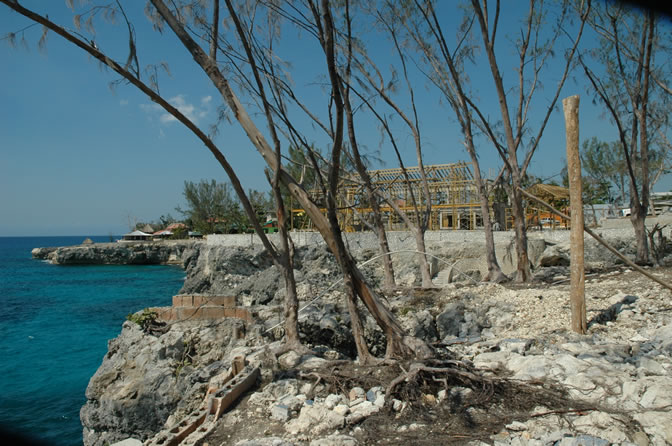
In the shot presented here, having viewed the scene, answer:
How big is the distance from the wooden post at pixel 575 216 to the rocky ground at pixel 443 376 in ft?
1.01

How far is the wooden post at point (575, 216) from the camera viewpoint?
538 cm

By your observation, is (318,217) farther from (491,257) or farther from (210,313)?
(491,257)

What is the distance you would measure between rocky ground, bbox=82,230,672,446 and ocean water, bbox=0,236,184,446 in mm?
1749

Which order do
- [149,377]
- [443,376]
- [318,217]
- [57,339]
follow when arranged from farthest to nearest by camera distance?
[57,339] → [149,377] → [318,217] → [443,376]

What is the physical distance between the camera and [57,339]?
682 inches

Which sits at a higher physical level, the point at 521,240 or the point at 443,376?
the point at 521,240

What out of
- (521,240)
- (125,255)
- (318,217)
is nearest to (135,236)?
(125,255)

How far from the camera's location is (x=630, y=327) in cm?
553

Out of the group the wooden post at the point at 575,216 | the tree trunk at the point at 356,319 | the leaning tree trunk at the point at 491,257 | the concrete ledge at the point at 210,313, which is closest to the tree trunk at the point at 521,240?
the leaning tree trunk at the point at 491,257

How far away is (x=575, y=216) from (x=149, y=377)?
5988 millimetres

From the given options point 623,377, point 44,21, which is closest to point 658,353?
point 623,377

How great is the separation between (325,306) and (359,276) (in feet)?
8.28

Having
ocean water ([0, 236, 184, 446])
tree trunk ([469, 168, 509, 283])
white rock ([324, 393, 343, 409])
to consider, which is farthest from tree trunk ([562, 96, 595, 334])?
ocean water ([0, 236, 184, 446])

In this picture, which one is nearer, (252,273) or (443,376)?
(443,376)
